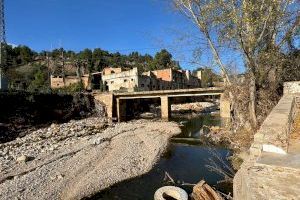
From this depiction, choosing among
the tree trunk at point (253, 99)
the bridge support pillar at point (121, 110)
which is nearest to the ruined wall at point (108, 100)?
the bridge support pillar at point (121, 110)

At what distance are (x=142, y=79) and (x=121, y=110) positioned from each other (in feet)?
57.1

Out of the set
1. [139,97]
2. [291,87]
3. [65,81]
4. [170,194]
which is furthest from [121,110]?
[170,194]

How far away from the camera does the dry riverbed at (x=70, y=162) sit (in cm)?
1372

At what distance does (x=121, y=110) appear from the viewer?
160 feet

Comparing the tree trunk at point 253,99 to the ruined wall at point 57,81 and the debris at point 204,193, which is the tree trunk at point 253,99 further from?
the ruined wall at point 57,81

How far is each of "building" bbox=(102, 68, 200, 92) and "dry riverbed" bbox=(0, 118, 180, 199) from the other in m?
31.6

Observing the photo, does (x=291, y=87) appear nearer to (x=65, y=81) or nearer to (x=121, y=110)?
(x=121, y=110)

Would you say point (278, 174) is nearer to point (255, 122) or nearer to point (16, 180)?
point (255, 122)

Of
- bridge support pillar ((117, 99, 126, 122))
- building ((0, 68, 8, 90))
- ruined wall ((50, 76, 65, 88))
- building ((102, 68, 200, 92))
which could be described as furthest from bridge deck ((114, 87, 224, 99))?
ruined wall ((50, 76, 65, 88))

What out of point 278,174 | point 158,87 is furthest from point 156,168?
point 158,87

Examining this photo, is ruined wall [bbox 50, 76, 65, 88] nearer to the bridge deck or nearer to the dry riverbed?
the bridge deck

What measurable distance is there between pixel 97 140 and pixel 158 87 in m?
47.1

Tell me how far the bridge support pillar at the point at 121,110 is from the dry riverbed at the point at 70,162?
18404mm

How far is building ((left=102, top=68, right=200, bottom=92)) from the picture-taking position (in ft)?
206
